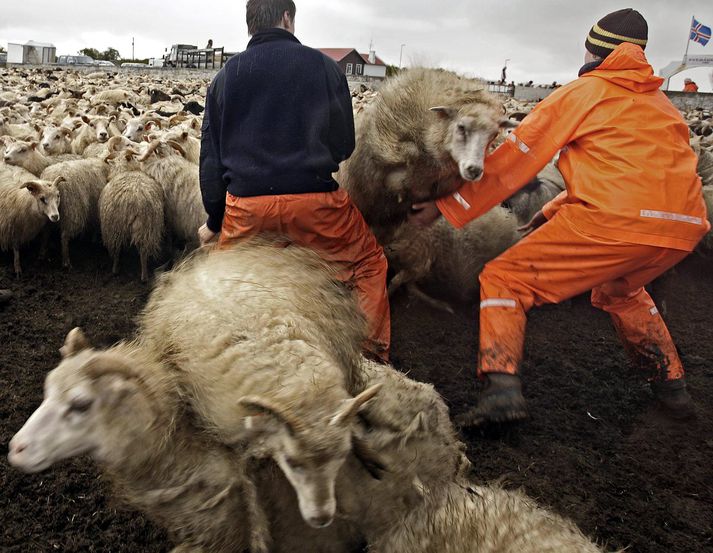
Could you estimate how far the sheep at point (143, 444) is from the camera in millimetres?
1672

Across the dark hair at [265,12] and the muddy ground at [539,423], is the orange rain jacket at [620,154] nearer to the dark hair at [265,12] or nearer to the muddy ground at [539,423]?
the muddy ground at [539,423]

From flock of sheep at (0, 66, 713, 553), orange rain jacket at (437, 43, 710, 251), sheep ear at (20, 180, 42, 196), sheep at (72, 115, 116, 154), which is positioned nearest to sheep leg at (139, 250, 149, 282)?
sheep ear at (20, 180, 42, 196)

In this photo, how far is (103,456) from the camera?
5.69 ft

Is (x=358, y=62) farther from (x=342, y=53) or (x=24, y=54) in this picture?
(x=24, y=54)

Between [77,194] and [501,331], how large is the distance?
4.93 metres

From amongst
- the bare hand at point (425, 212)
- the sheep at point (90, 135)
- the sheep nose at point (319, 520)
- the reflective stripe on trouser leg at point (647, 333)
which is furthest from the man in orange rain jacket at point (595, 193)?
the sheep at point (90, 135)

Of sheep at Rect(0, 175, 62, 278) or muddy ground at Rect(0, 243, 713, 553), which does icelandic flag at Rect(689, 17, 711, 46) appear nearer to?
muddy ground at Rect(0, 243, 713, 553)

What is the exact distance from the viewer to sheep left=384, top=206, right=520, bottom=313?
481 centimetres

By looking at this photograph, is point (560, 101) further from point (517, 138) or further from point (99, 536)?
point (99, 536)

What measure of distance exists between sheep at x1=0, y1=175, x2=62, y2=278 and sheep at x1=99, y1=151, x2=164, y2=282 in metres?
0.47

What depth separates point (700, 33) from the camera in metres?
19.0

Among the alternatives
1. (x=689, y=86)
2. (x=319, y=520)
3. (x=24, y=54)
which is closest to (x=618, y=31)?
(x=319, y=520)

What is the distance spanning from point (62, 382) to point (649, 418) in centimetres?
336

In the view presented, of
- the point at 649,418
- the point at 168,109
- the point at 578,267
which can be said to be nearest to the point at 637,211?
the point at 578,267
